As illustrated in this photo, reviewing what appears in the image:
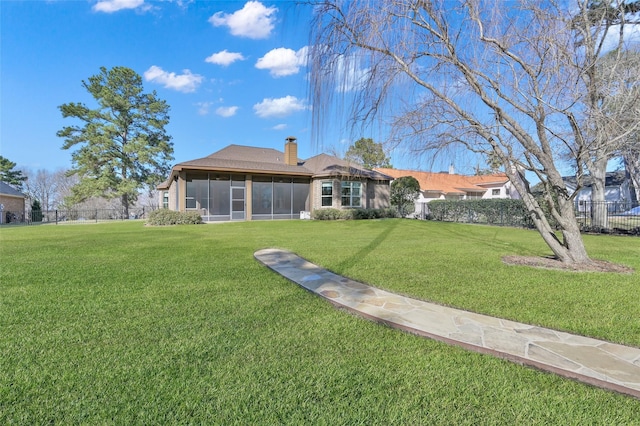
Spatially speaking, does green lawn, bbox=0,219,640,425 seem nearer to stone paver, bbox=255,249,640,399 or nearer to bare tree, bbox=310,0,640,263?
stone paver, bbox=255,249,640,399

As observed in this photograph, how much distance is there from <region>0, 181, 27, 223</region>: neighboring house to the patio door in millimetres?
17668

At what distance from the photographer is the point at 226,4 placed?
676cm

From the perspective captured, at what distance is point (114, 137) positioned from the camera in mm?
25969

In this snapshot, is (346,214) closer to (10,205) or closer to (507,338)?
(507,338)

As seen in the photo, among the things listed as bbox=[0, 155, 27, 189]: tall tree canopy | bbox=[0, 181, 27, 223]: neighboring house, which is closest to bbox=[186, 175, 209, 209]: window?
bbox=[0, 181, 27, 223]: neighboring house

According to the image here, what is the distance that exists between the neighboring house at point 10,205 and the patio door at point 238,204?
1767cm

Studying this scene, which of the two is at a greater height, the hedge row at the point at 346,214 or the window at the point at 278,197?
the window at the point at 278,197

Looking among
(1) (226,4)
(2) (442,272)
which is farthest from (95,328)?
(1) (226,4)

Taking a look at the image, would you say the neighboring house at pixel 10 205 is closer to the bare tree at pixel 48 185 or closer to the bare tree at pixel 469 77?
the bare tree at pixel 48 185

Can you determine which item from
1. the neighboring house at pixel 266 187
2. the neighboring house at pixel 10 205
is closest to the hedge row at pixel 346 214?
the neighboring house at pixel 266 187

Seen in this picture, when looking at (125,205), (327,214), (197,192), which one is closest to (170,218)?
(197,192)

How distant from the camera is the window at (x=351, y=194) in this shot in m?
19.1

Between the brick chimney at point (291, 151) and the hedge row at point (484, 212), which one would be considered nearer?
the hedge row at point (484, 212)

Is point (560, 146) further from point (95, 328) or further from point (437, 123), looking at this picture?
point (95, 328)
